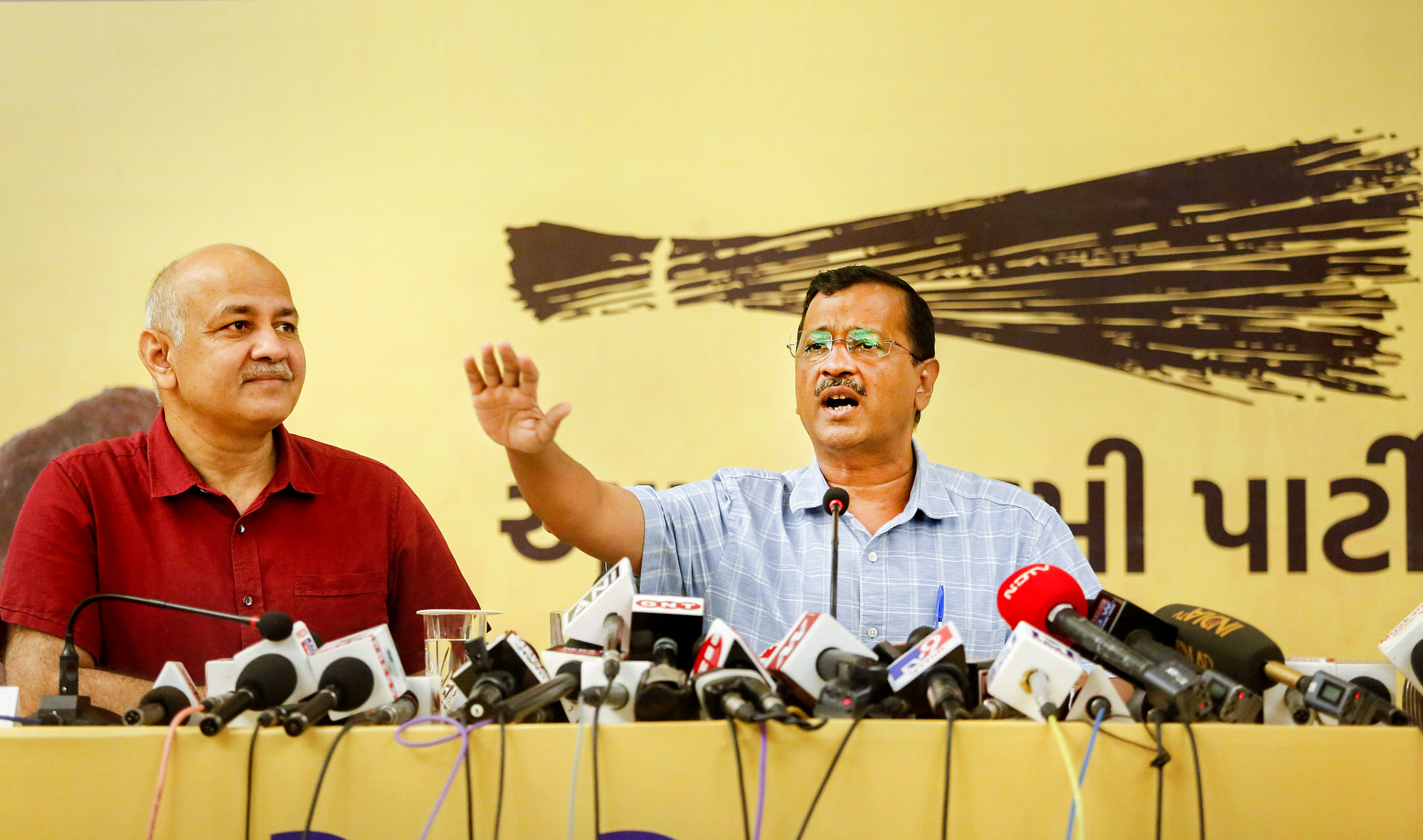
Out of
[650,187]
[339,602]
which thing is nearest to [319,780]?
[339,602]

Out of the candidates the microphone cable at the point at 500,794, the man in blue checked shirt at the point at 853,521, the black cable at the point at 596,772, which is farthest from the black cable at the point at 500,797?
the man in blue checked shirt at the point at 853,521

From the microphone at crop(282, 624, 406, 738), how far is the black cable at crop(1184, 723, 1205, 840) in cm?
94

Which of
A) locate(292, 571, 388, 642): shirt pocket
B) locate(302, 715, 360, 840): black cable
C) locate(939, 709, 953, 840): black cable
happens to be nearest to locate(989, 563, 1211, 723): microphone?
locate(939, 709, 953, 840): black cable

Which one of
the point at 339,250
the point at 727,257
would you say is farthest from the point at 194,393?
the point at 727,257

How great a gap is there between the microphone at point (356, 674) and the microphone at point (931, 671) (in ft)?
2.01

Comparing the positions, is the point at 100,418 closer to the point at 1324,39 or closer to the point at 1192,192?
the point at 1192,192

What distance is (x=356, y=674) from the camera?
130 centimetres

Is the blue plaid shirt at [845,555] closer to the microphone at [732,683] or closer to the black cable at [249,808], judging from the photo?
the microphone at [732,683]

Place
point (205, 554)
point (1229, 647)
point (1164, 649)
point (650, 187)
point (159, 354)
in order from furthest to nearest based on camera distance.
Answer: point (650, 187) < point (159, 354) < point (205, 554) < point (1229, 647) < point (1164, 649)

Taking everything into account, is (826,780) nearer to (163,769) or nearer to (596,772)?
(596,772)

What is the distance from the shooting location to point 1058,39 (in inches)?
126

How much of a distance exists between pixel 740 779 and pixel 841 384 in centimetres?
116

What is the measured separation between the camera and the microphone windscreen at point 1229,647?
137 centimetres

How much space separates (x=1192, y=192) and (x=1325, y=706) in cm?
221
